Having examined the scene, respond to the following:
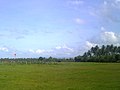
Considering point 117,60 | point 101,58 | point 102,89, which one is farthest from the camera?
point 101,58

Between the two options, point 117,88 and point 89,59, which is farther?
point 89,59

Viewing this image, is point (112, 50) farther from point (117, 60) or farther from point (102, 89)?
point (102, 89)

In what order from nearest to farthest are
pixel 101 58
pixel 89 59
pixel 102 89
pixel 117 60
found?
pixel 102 89 → pixel 117 60 → pixel 101 58 → pixel 89 59

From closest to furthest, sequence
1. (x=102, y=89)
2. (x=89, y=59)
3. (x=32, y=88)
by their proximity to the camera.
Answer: (x=102, y=89)
(x=32, y=88)
(x=89, y=59)

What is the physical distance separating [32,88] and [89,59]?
117 metres

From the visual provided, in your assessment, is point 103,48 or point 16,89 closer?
point 16,89

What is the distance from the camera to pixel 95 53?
16112cm

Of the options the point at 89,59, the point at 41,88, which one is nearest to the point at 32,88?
the point at 41,88

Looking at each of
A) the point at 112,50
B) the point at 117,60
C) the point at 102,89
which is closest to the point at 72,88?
the point at 102,89

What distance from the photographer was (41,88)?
24031 millimetres

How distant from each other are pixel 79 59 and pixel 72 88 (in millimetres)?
137452

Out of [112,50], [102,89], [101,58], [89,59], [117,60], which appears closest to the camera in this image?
[102,89]

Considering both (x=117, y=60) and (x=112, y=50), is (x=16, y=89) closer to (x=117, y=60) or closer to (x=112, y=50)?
(x=117, y=60)

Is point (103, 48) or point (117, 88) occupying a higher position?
point (103, 48)
